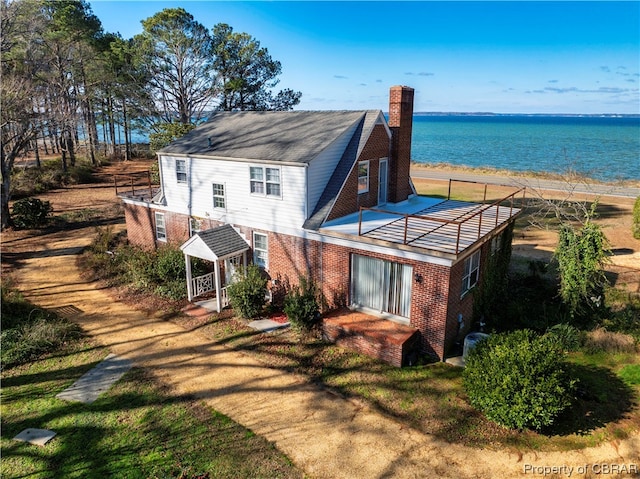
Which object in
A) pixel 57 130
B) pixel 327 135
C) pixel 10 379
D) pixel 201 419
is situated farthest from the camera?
pixel 57 130

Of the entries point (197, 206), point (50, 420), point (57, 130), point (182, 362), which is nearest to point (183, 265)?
point (197, 206)

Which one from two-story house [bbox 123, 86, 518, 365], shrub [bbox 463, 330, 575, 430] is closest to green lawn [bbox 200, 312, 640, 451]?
shrub [bbox 463, 330, 575, 430]

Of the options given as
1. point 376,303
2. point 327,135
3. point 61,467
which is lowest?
point 61,467

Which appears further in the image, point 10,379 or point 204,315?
point 204,315

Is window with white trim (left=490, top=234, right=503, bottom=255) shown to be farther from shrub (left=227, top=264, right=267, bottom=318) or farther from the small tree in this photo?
shrub (left=227, top=264, right=267, bottom=318)

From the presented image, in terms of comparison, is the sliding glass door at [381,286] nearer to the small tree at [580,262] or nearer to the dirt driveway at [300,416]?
the dirt driveway at [300,416]

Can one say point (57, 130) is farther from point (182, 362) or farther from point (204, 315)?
point (182, 362)

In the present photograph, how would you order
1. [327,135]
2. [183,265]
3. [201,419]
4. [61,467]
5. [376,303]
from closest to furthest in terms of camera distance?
[61,467] < [201,419] < [376,303] < [327,135] < [183,265]
